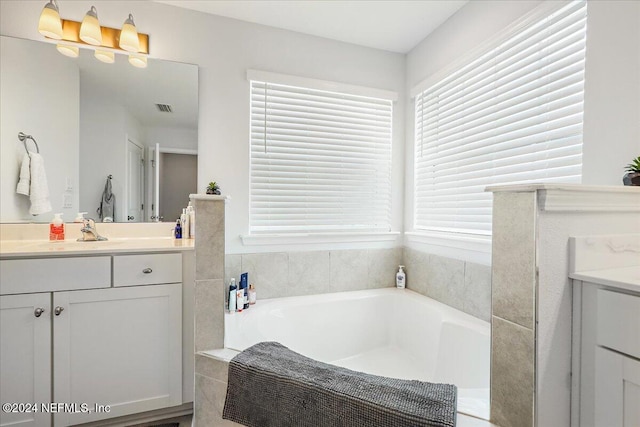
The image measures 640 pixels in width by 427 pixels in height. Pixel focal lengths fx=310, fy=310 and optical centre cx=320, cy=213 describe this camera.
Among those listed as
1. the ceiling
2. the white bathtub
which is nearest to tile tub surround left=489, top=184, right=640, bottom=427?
the white bathtub

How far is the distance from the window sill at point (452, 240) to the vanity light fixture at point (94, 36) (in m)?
2.28

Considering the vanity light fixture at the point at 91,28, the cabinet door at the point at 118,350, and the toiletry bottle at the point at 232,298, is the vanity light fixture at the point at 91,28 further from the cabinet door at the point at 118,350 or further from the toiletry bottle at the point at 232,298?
the toiletry bottle at the point at 232,298

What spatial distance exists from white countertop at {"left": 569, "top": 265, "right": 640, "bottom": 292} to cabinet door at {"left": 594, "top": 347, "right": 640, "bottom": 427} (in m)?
0.19

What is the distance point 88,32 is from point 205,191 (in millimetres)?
1117

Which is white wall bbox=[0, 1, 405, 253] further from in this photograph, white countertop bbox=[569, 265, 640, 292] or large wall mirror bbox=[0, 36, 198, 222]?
white countertop bbox=[569, 265, 640, 292]

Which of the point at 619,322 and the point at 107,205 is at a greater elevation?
the point at 107,205

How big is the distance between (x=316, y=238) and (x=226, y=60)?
4.65 feet

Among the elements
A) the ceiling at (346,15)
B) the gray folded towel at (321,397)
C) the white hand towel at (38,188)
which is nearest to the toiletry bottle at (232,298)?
the gray folded towel at (321,397)

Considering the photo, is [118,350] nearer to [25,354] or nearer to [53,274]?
[25,354]

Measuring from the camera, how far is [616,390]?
833 mm

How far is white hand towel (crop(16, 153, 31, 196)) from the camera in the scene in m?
1.81

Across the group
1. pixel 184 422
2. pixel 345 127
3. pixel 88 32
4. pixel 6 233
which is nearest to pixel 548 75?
pixel 345 127

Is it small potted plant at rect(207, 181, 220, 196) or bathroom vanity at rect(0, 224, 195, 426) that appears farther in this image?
small potted plant at rect(207, 181, 220, 196)

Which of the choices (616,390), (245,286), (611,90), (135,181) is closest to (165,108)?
(135,181)
